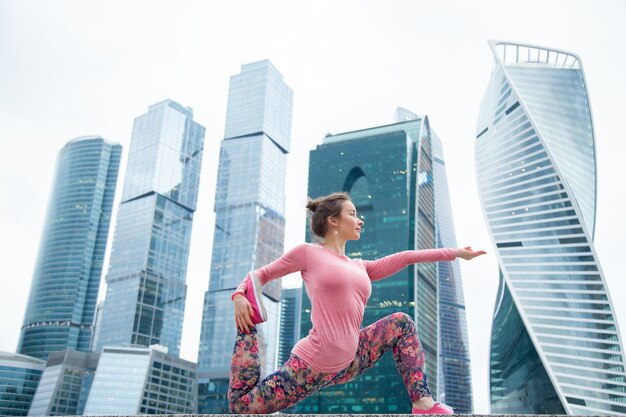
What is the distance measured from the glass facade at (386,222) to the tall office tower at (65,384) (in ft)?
127

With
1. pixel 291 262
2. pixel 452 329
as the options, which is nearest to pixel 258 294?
pixel 291 262

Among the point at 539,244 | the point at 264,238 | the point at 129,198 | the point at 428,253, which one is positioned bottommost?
the point at 428,253

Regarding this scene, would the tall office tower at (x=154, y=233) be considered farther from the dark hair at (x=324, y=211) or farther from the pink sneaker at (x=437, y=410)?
the pink sneaker at (x=437, y=410)

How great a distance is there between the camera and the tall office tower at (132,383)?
92.8 meters

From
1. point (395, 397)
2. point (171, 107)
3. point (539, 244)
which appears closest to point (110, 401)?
point (395, 397)

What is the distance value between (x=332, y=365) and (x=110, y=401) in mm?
99750

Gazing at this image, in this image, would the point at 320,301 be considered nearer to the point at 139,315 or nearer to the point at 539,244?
the point at 539,244

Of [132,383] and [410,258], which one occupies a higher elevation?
[132,383]

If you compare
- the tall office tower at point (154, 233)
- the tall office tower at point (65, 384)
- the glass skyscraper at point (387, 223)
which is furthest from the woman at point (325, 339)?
the tall office tower at point (154, 233)

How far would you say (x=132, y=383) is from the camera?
309 ft

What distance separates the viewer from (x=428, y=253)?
4078 millimetres

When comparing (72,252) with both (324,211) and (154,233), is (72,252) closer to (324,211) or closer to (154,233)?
(154,233)

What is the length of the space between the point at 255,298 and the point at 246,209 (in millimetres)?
128347

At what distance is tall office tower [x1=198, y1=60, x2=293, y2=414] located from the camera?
4702 inches
